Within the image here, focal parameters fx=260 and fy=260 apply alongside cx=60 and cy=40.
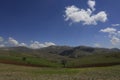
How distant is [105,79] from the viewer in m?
43.2

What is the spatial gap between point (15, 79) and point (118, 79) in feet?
56.0

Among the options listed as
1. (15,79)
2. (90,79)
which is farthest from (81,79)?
(15,79)

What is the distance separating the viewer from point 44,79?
44281 mm

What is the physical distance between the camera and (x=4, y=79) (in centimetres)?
4388

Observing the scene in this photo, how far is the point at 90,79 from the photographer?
43.1 metres

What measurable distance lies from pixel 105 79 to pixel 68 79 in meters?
6.17

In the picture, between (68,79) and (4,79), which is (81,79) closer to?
(68,79)

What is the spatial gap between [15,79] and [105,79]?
15038 mm

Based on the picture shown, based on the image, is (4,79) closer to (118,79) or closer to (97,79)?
(97,79)

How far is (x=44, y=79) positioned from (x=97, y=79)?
8948 millimetres

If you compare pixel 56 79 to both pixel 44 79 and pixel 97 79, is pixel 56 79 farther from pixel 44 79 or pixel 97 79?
pixel 97 79

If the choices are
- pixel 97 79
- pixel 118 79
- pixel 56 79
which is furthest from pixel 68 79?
pixel 118 79

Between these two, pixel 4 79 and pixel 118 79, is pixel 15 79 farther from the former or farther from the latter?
pixel 118 79

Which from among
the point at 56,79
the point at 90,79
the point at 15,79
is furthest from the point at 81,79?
the point at 15,79
